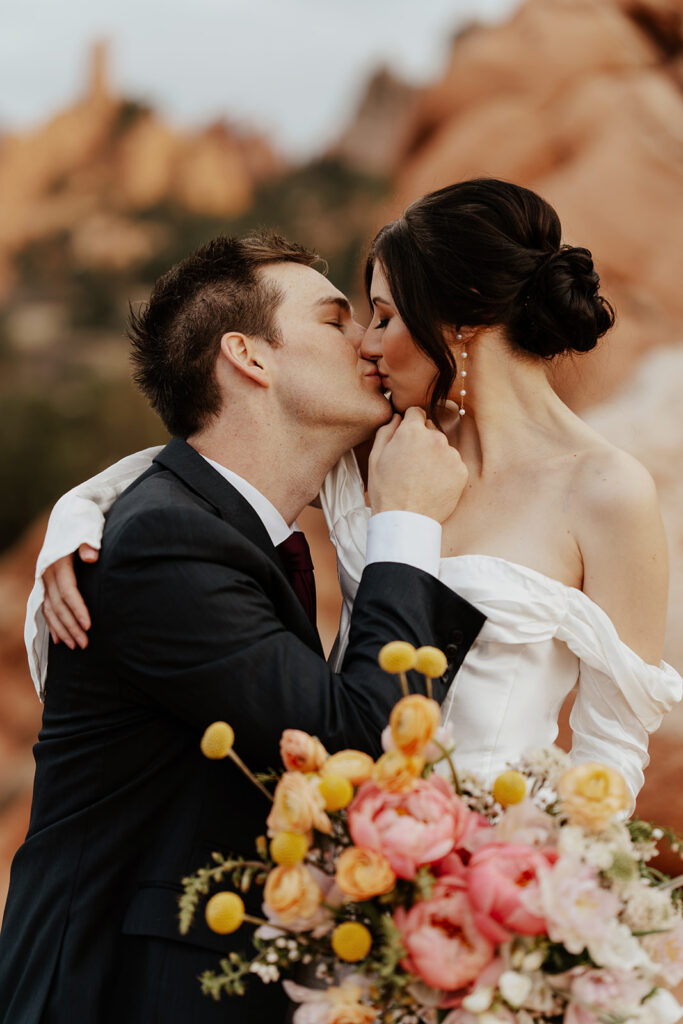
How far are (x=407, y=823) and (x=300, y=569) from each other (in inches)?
50.0

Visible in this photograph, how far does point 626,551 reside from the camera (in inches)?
92.7

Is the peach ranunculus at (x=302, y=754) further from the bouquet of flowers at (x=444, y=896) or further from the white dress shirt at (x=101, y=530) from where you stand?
the white dress shirt at (x=101, y=530)

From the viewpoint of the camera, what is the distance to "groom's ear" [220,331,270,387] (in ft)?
8.92

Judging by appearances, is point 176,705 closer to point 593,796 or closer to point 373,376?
point 593,796

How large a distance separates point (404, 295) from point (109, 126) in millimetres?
28446

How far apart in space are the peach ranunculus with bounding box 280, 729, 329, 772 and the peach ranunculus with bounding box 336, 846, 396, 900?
15 centimetres

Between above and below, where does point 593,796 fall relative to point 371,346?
below

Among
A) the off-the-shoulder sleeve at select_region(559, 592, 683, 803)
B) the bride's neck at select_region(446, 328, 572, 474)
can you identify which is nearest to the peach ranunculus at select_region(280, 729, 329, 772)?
the off-the-shoulder sleeve at select_region(559, 592, 683, 803)

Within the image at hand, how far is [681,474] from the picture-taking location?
4797mm

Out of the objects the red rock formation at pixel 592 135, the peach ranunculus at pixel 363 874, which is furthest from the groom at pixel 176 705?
the red rock formation at pixel 592 135

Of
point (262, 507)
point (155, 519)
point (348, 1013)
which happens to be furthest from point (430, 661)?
point (262, 507)

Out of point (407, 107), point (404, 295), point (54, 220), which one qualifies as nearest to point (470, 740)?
point (404, 295)

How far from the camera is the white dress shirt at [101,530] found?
2.18m

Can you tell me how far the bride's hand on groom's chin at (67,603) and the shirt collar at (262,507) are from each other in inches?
20.6
